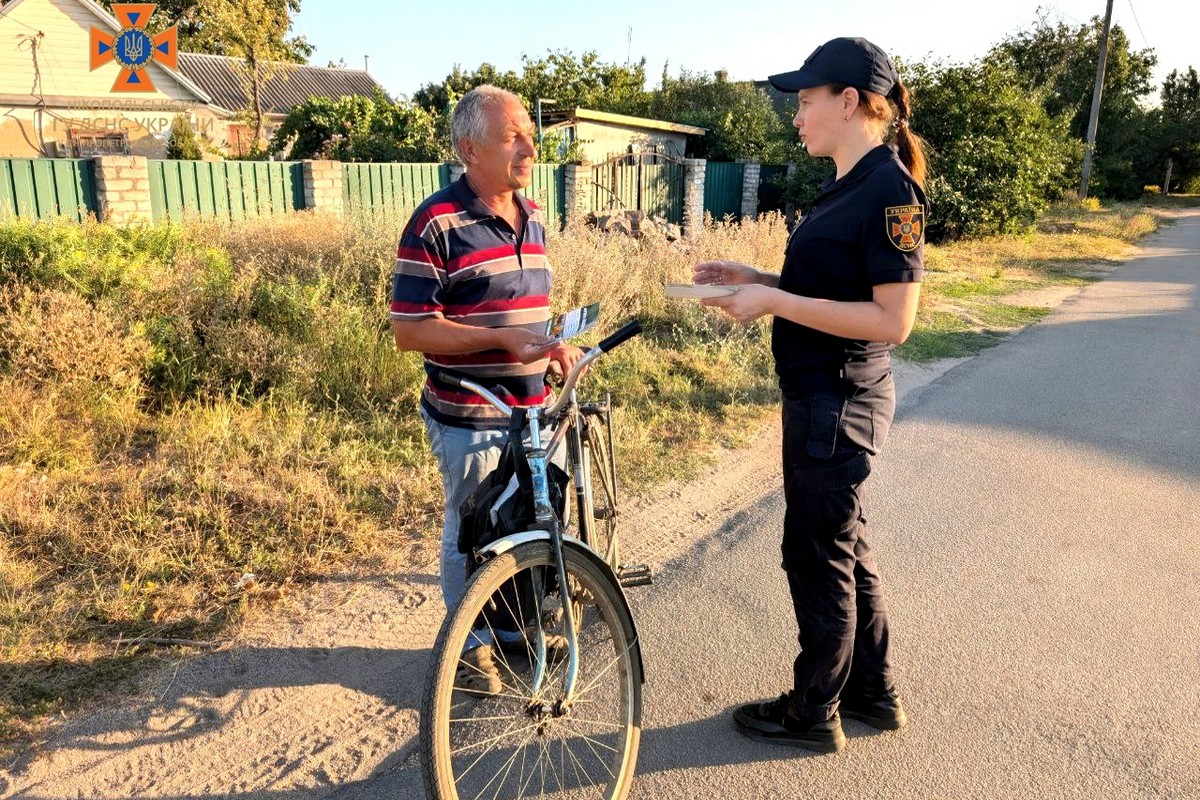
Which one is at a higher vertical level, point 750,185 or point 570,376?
point 750,185

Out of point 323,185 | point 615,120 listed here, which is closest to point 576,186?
point 323,185

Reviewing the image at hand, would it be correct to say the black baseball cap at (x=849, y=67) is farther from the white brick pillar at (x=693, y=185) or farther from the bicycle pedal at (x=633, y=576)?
the white brick pillar at (x=693, y=185)

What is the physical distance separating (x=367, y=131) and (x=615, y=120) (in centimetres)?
675

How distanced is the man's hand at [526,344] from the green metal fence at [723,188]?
18.8 metres

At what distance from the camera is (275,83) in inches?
1667

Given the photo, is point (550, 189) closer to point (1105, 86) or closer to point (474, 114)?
point (474, 114)

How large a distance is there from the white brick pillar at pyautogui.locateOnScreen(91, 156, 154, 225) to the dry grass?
2680 mm

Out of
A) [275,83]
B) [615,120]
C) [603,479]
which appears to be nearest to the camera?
[603,479]

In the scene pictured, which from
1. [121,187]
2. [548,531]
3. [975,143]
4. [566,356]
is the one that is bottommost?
[548,531]

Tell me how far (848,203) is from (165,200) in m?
11.2

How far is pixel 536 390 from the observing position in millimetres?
2863

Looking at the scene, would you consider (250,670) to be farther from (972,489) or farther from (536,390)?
(972,489)

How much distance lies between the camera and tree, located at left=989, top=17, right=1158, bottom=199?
128 ft

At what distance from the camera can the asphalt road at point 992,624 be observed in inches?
104
